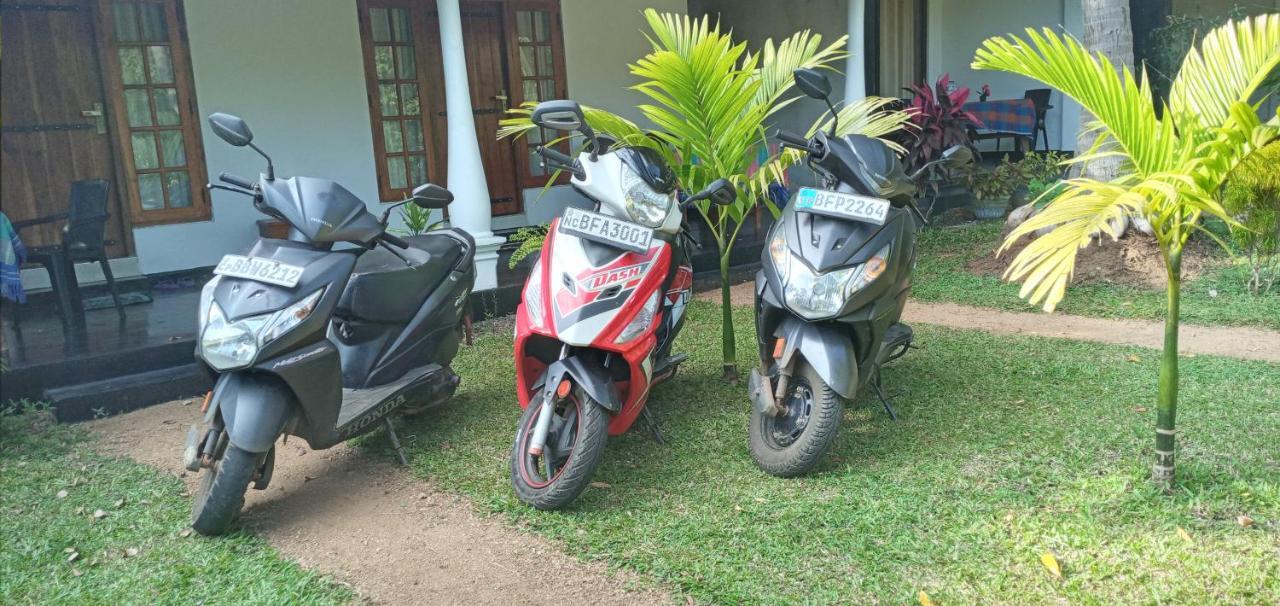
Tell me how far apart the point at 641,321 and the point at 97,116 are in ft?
17.3

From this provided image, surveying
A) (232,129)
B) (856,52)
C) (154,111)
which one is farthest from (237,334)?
(856,52)

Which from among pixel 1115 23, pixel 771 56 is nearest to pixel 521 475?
pixel 771 56

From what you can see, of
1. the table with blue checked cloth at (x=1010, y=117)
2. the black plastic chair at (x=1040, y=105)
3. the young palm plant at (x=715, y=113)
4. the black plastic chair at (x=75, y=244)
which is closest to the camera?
the young palm plant at (x=715, y=113)

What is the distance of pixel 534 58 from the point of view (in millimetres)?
8492

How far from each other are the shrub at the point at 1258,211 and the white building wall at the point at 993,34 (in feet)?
14.8

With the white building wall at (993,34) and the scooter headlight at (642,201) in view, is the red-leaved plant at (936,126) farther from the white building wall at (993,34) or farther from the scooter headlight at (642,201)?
the scooter headlight at (642,201)

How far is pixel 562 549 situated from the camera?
111 inches

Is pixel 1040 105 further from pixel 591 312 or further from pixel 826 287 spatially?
pixel 591 312

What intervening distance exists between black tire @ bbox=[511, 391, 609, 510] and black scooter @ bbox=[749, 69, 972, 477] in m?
0.65

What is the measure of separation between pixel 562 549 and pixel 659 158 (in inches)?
61.7

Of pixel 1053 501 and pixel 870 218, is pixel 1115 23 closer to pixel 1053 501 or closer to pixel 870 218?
pixel 870 218

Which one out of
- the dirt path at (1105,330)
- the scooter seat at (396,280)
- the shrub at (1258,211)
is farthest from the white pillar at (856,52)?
the scooter seat at (396,280)

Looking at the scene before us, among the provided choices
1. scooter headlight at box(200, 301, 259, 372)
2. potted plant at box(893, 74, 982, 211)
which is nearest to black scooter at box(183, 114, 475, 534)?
scooter headlight at box(200, 301, 259, 372)

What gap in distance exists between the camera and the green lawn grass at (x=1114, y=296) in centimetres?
521
